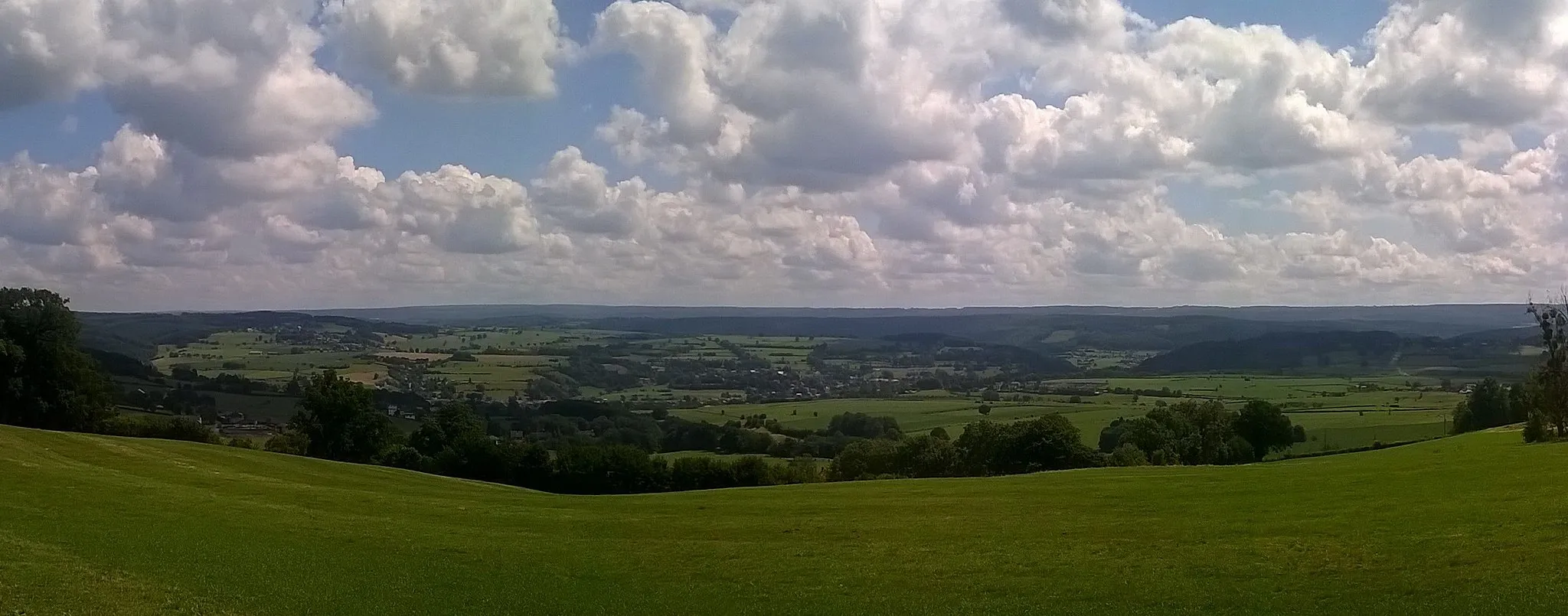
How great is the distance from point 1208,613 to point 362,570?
2087cm

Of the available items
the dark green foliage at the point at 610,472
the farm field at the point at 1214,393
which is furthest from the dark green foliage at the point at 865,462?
the farm field at the point at 1214,393

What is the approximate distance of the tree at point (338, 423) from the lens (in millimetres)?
93875

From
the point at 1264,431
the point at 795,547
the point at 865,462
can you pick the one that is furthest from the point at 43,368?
the point at 1264,431

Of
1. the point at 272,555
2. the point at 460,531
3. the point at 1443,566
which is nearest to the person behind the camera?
the point at 1443,566

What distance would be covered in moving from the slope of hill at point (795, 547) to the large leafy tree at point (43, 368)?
36388 millimetres

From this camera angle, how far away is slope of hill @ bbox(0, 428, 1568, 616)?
80.4 ft

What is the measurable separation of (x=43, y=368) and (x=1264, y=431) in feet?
366

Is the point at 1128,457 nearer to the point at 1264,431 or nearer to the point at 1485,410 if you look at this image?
the point at 1264,431

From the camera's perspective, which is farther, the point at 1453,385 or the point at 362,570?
the point at 1453,385

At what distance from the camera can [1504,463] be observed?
153ft

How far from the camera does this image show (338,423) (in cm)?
9456

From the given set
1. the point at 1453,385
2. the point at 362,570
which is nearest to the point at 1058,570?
the point at 362,570

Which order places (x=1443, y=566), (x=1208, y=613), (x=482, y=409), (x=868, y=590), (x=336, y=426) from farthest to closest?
1. (x=482, y=409)
2. (x=336, y=426)
3. (x=868, y=590)
4. (x=1443, y=566)
5. (x=1208, y=613)

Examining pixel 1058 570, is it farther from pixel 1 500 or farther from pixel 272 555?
pixel 1 500
